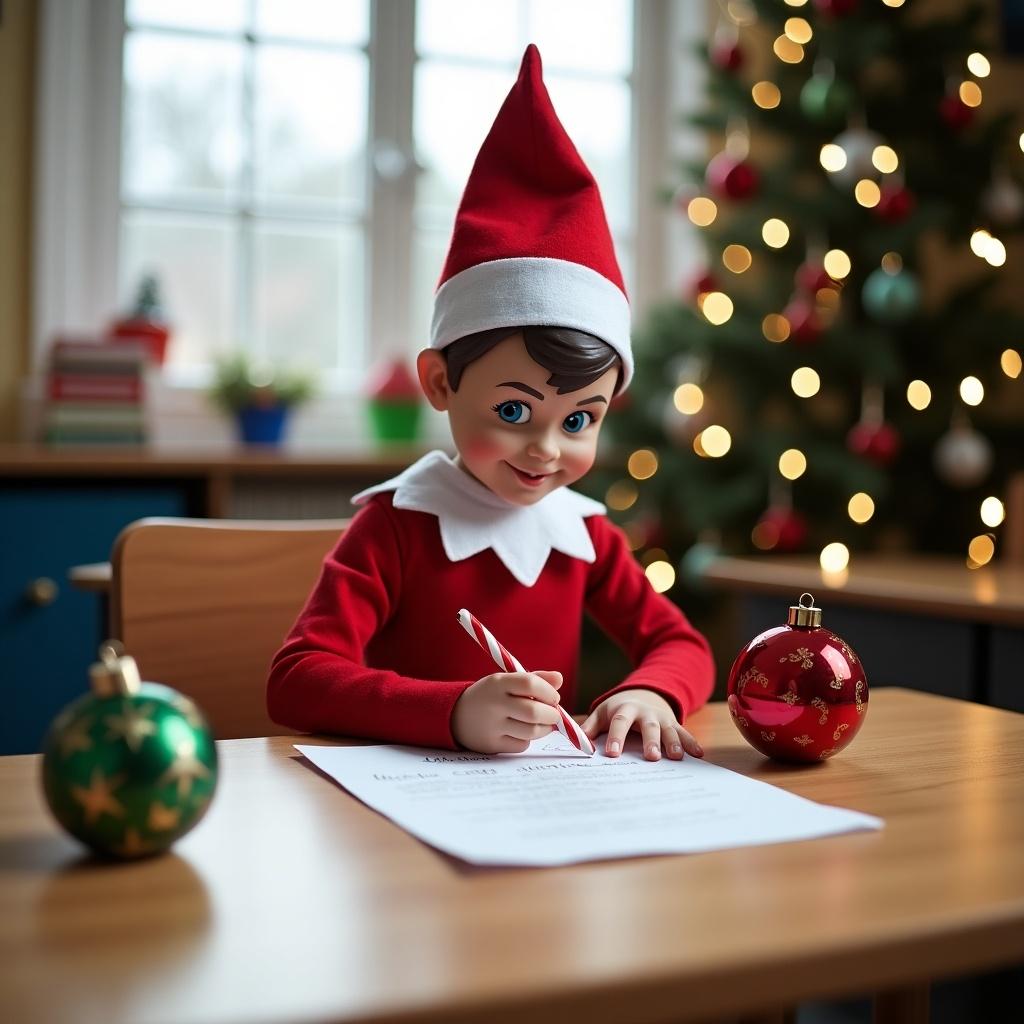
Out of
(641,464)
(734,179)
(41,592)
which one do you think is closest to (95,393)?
(41,592)

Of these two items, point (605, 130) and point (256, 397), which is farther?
point (605, 130)

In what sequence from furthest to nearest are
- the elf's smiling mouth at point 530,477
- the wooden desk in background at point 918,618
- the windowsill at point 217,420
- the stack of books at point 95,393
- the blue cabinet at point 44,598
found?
the windowsill at point 217,420
the stack of books at point 95,393
the blue cabinet at point 44,598
the wooden desk in background at point 918,618
the elf's smiling mouth at point 530,477

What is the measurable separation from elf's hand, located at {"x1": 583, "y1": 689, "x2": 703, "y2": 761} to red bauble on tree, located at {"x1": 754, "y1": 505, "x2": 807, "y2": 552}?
183 cm

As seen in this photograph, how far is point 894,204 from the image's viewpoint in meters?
2.74

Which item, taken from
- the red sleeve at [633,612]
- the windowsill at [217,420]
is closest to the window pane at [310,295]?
the windowsill at [217,420]

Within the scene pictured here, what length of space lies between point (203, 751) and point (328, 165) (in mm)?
2778

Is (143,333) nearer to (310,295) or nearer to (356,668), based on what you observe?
(310,295)

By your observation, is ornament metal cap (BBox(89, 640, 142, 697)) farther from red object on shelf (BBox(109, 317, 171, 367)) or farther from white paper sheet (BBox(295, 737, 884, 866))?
red object on shelf (BBox(109, 317, 171, 367))

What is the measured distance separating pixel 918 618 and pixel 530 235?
0.98 m

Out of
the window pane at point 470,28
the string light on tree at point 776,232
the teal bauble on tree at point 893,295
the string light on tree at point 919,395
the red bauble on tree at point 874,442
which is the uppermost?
the window pane at point 470,28

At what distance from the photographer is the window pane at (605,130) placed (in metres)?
3.51

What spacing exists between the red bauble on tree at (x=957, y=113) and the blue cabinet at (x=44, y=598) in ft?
6.32

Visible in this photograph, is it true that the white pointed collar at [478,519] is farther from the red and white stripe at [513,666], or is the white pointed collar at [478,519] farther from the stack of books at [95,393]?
Result: the stack of books at [95,393]

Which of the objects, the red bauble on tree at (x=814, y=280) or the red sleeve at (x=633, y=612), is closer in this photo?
the red sleeve at (x=633, y=612)
